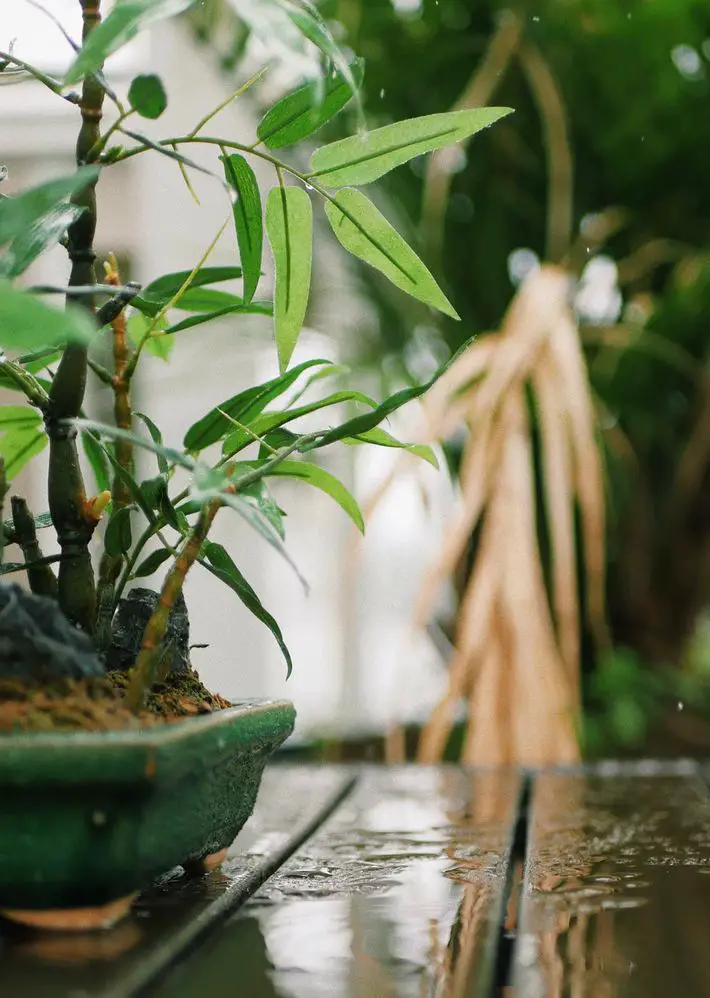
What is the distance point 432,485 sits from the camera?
1461 millimetres

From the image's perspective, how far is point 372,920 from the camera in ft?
1.10

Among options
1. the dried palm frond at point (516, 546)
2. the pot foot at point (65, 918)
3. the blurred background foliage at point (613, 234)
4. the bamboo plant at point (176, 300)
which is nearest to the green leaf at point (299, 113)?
the bamboo plant at point (176, 300)

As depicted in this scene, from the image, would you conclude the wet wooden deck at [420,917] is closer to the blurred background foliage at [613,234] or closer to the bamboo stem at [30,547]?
the bamboo stem at [30,547]

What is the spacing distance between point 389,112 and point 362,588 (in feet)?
2.60

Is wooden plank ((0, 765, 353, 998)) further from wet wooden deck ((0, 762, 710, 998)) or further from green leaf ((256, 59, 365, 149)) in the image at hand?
green leaf ((256, 59, 365, 149))

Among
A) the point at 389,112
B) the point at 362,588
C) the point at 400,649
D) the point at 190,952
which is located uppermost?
the point at 389,112

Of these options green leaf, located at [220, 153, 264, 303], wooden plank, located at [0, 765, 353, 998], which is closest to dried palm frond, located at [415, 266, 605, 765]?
wooden plank, located at [0, 765, 353, 998]

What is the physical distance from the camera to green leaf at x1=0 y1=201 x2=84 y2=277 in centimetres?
29

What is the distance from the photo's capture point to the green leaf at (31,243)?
11.6 inches

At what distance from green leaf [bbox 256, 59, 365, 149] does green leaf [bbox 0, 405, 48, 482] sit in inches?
5.3

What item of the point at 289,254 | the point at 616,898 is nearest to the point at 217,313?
the point at 289,254

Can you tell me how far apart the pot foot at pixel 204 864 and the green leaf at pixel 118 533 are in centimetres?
12

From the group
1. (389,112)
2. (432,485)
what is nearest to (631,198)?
(389,112)

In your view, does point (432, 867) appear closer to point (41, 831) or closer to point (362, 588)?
point (41, 831)
